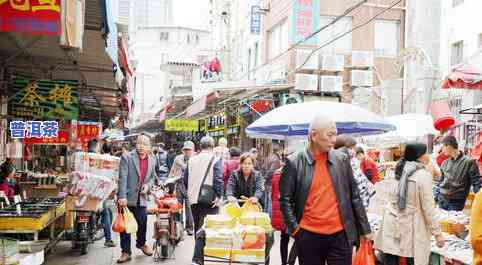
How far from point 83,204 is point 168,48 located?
7973cm

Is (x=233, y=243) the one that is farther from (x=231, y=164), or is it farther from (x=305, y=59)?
(x=305, y=59)

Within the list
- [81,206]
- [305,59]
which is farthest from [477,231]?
[305,59]

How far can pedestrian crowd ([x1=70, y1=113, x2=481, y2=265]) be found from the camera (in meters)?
Answer: 5.57

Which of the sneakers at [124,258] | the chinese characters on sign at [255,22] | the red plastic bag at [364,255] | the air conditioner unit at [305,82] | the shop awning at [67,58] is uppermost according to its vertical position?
the chinese characters on sign at [255,22]

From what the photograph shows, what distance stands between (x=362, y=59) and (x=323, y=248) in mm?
19178

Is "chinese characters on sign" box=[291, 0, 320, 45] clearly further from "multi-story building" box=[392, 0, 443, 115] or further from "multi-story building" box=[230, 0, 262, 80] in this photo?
"multi-story building" box=[392, 0, 443, 115]

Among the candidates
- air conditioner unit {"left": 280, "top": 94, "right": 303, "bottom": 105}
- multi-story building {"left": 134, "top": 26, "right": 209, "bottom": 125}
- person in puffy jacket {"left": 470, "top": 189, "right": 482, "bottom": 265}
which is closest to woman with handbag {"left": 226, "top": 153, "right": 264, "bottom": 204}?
person in puffy jacket {"left": 470, "top": 189, "right": 482, "bottom": 265}

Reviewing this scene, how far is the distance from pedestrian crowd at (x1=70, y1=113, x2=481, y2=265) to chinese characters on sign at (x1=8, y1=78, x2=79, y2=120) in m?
1.76

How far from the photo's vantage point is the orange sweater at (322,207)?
553cm

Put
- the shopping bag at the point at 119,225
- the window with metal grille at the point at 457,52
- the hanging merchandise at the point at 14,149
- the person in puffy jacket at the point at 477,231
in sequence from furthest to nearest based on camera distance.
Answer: the window with metal grille at the point at 457,52 → the hanging merchandise at the point at 14,149 → the shopping bag at the point at 119,225 → the person in puffy jacket at the point at 477,231

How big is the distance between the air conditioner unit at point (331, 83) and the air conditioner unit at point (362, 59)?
1033 mm

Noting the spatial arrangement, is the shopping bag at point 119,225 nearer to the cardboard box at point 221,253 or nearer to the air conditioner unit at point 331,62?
the cardboard box at point 221,253

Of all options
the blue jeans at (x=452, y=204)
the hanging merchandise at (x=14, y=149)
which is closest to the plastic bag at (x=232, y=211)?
the blue jeans at (x=452, y=204)

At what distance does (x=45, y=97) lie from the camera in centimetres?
1231
